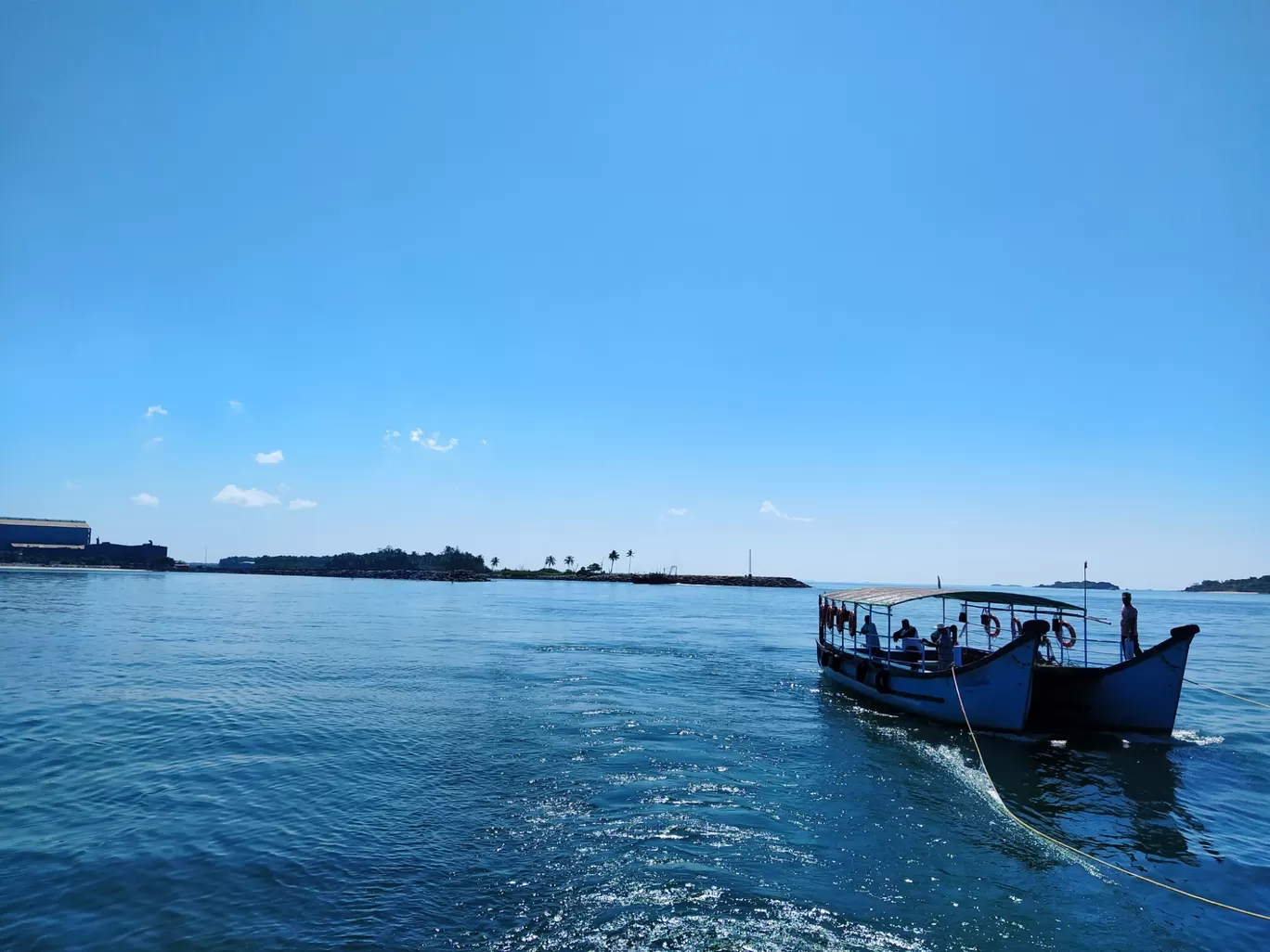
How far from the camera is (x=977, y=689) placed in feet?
70.2

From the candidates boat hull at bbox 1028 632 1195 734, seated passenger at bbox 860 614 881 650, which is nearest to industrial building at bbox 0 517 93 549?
seated passenger at bbox 860 614 881 650

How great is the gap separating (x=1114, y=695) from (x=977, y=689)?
492cm

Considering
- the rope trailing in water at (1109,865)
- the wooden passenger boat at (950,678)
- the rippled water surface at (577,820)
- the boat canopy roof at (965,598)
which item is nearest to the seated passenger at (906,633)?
the wooden passenger boat at (950,678)

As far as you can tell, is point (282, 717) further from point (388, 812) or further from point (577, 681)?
point (577, 681)

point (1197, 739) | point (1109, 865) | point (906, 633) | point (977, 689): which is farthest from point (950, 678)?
point (1109, 865)

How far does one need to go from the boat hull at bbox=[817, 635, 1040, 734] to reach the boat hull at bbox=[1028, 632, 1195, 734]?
7.06 ft

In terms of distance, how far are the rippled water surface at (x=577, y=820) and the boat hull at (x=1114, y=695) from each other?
90 cm

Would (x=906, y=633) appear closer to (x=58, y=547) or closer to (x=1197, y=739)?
(x=1197, y=739)

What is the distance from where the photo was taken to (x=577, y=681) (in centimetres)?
2969

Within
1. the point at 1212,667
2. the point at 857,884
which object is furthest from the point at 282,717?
the point at 1212,667

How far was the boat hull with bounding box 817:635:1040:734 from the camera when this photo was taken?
2044 cm

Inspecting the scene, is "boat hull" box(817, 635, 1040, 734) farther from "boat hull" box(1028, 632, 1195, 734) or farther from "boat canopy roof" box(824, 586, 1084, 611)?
"boat canopy roof" box(824, 586, 1084, 611)

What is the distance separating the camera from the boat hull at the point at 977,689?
20.4m

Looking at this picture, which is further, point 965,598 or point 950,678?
point 965,598
